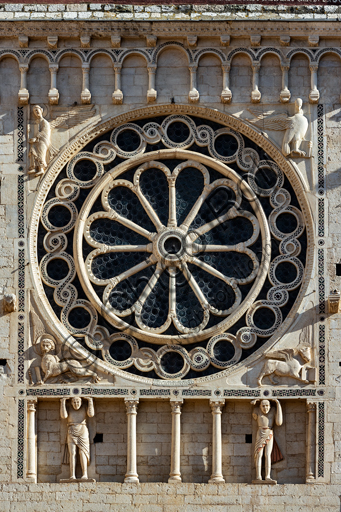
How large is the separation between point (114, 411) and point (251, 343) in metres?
2.32

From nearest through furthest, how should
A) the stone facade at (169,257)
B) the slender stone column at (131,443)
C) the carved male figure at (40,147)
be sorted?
1. the slender stone column at (131,443)
2. the stone facade at (169,257)
3. the carved male figure at (40,147)

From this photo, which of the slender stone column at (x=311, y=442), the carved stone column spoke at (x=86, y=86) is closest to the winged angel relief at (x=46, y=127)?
the carved stone column spoke at (x=86, y=86)

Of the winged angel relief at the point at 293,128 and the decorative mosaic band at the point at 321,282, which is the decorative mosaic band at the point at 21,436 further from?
the winged angel relief at the point at 293,128

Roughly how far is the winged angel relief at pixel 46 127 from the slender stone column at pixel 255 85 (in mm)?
A: 2505

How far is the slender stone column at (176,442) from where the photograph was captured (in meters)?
24.0

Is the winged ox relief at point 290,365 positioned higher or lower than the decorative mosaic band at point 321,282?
lower

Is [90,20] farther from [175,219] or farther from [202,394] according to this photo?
[202,394]

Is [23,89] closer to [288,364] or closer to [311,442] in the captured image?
[288,364]

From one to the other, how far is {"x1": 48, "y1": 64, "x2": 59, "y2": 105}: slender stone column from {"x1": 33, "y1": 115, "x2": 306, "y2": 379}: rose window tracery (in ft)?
3.03

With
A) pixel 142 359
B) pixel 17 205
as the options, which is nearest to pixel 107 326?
pixel 142 359

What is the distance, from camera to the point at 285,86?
2527 centimetres

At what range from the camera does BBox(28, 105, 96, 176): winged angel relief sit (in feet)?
82.0

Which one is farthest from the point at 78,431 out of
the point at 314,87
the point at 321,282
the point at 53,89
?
the point at 314,87

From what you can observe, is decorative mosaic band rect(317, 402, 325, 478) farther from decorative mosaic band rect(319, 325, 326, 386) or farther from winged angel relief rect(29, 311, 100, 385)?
winged angel relief rect(29, 311, 100, 385)
